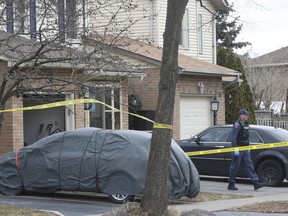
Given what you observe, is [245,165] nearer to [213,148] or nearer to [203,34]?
[213,148]

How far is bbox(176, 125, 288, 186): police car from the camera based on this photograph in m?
17.3

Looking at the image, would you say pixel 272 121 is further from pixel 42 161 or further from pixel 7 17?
pixel 7 17

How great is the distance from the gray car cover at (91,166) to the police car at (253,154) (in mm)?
3893

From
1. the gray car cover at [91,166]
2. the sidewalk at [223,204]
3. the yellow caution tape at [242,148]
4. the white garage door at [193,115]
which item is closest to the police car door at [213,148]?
the yellow caution tape at [242,148]

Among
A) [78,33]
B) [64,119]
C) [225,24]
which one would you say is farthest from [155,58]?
[225,24]

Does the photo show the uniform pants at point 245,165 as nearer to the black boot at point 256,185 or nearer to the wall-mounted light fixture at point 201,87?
the black boot at point 256,185

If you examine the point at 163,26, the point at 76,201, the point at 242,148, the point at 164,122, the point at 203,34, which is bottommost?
the point at 76,201

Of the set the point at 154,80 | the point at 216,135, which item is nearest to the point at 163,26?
the point at 154,80

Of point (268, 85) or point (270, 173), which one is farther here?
point (268, 85)

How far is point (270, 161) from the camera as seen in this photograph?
17.4m

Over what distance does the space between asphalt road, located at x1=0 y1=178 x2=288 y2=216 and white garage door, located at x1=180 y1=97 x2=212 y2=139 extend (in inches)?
333

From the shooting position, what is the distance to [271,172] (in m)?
17.4

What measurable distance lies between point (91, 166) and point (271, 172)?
5.76 m

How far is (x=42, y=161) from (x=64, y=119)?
6764 millimetres
